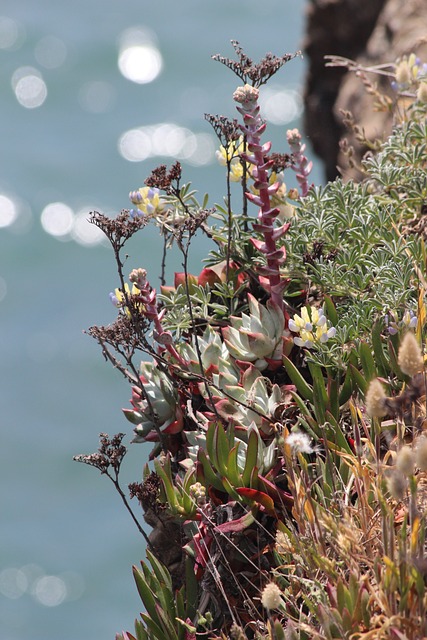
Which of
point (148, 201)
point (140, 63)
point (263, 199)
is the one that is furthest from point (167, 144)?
point (263, 199)

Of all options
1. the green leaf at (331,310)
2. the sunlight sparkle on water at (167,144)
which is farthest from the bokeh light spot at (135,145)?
the green leaf at (331,310)

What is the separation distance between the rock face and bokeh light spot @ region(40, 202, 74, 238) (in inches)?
248

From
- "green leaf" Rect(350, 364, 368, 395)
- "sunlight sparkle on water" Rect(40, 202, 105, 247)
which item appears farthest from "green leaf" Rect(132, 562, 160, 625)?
"sunlight sparkle on water" Rect(40, 202, 105, 247)

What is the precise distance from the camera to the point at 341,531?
194cm

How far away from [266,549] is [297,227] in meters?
1.04

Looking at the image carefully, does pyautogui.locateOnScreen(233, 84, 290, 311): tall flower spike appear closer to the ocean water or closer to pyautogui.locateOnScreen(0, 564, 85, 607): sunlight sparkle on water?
the ocean water

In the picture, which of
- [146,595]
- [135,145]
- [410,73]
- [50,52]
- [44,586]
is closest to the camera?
[146,595]

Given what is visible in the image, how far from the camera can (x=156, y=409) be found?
8.70ft

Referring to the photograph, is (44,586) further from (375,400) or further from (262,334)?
(375,400)

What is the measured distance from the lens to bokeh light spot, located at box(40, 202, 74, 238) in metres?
12.4

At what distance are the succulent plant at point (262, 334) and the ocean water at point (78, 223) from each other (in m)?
4.49

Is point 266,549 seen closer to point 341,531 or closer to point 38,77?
point 341,531

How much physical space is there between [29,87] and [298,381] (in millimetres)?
12917

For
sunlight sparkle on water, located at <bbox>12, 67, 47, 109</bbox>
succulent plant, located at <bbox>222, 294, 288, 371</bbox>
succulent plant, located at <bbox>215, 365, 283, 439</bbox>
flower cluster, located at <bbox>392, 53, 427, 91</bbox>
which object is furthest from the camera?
sunlight sparkle on water, located at <bbox>12, 67, 47, 109</bbox>
